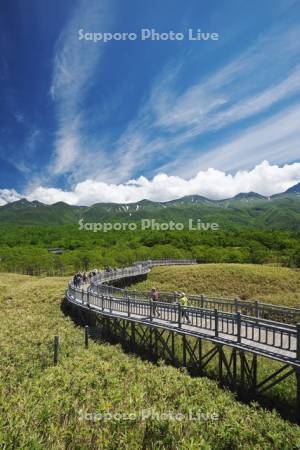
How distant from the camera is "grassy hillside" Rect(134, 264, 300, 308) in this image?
4578 cm

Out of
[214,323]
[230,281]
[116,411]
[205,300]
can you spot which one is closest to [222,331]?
[214,323]

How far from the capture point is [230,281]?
48.8m

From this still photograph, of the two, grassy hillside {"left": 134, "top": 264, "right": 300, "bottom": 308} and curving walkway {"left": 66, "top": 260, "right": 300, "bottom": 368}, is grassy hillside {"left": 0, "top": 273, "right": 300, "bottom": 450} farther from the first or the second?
grassy hillside {"left": 134, "top": 264, "right": 300, "bottom": 308}

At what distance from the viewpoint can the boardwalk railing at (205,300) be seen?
17.6m

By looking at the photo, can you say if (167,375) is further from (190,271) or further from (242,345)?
(190,271)

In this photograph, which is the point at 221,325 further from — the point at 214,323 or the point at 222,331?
the point at 222,331

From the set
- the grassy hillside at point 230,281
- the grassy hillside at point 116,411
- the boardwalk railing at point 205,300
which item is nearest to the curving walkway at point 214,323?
the boardwalk railing at point 205,300

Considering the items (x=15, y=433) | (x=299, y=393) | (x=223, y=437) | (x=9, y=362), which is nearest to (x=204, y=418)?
(x=223, y=437)

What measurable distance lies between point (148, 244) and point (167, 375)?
4187 inches

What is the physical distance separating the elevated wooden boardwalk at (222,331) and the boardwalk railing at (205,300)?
1.24 ft

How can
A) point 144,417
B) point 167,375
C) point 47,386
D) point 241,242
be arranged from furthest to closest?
1. point 241,242
2. point 167,375
3. point 47,386
4. point 144,417

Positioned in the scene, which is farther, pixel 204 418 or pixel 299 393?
pixel 299 393

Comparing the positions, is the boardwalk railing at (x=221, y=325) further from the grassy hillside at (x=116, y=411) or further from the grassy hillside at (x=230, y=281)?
the grassy hillside at (x=230, y=281)

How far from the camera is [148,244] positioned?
116 metres
